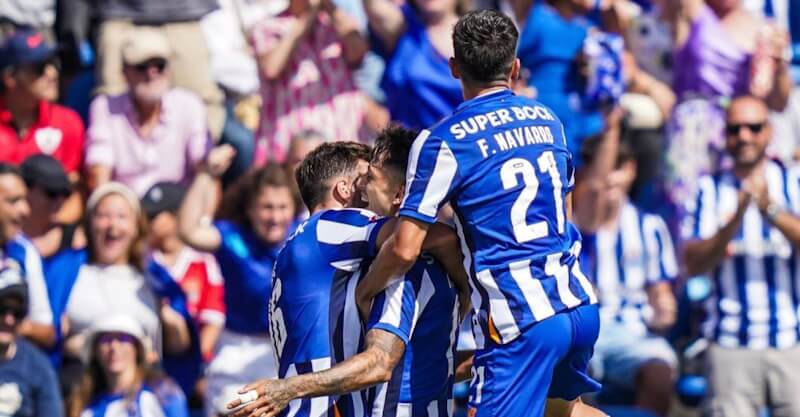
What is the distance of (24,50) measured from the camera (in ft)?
30.0

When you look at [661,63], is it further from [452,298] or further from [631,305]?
[452,298]

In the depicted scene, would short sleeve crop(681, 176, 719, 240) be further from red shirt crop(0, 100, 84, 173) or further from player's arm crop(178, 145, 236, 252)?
red shirt crop(0, 100, 84, 173)

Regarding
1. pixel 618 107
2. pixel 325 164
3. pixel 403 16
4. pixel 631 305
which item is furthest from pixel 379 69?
pixel 325 164

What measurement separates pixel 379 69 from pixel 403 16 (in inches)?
31.0

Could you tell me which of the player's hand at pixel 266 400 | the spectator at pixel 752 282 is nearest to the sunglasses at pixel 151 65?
the spectator at pixel 752 282

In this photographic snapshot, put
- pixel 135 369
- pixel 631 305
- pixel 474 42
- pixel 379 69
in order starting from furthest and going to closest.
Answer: pixel 379 69
pixel 631 305
pixel 135 369
pixel 474 42

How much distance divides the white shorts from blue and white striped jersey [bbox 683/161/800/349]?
223 cm

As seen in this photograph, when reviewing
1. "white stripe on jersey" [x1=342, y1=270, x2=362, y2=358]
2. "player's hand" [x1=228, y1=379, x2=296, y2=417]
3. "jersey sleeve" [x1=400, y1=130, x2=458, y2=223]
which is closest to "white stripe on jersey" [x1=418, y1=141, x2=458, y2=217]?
"jersey sleeve" [x1=400, y1=130, x2=458, y2=223]

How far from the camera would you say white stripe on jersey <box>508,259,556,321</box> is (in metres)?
5.43

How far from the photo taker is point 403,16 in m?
8.97

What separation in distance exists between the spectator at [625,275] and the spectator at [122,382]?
2152 mm

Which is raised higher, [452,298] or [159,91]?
[159,91]

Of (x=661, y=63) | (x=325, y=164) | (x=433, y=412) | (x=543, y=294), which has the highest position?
A: (x=661, y=63)

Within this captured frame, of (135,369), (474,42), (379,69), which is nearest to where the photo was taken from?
(474,42)
